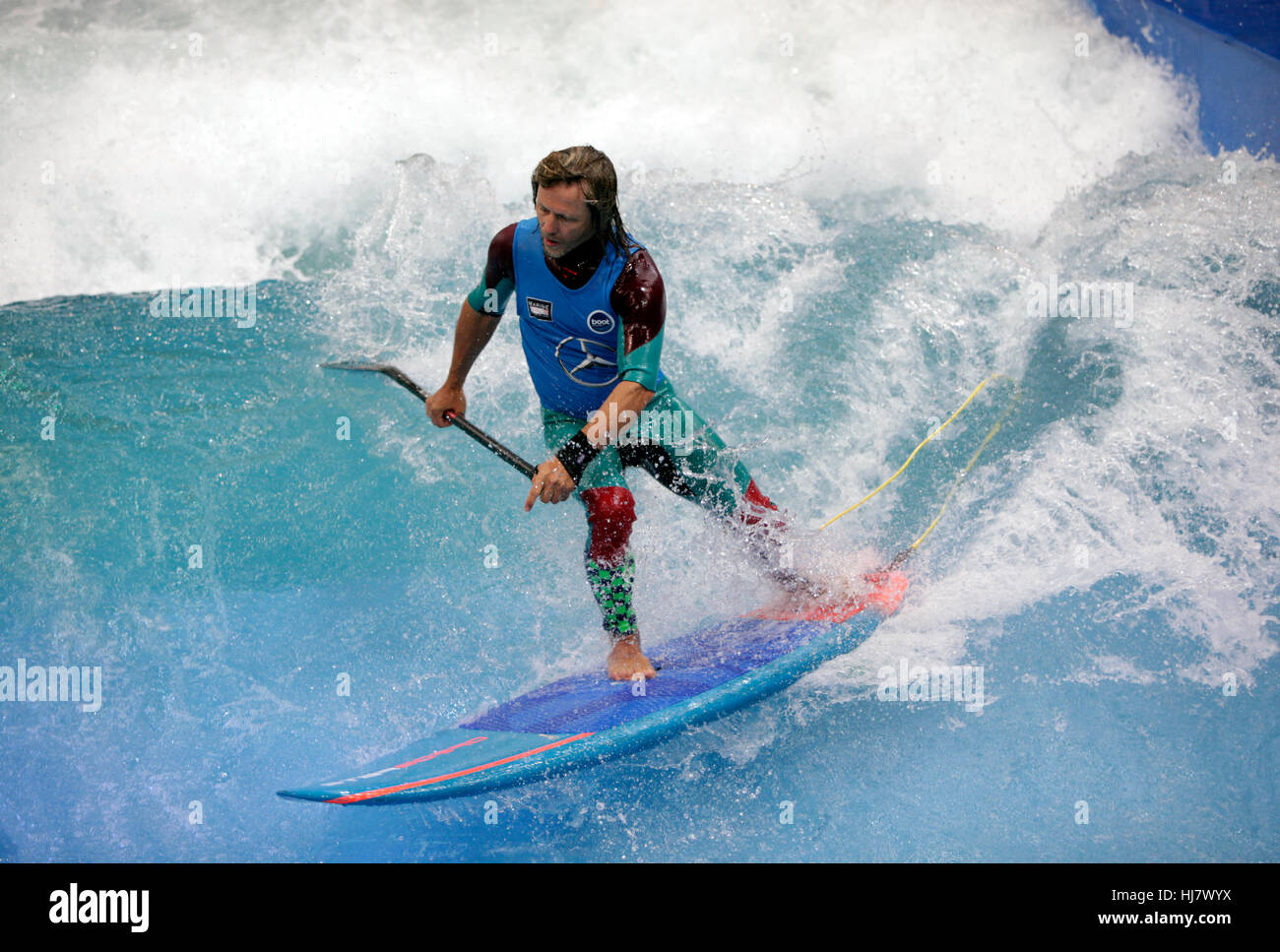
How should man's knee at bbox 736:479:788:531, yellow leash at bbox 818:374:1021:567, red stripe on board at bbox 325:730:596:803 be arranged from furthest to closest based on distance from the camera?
yellow leash at bbox 818:374:1021:567, man's knee at bbox 736:479:788:531, red stripe on board at bbox 325:730:596:803

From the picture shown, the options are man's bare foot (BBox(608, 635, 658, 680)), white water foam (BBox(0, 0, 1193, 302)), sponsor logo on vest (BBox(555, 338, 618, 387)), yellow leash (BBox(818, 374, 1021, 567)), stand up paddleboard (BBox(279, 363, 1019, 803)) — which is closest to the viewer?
stand up paddleboard (BBox(279, 363, 1019, 803))

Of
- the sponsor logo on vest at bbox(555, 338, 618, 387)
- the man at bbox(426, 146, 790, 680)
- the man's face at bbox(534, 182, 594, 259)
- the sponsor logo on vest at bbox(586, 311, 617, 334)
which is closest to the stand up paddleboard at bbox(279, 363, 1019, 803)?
the man at bbox(426, 146, 790, 680)

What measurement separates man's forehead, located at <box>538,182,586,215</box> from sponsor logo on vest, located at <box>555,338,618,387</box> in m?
0.33

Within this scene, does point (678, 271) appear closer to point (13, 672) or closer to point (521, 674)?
point (521, 674)

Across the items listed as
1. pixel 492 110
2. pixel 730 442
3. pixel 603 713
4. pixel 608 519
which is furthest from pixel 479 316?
pixel 492 110

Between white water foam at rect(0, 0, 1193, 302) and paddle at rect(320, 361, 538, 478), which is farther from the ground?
white water foam at rect(0, 0, 1193, 302)

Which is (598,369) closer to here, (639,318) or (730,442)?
(639,318)

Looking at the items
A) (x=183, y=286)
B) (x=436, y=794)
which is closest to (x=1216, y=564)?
(x=436, y=794)

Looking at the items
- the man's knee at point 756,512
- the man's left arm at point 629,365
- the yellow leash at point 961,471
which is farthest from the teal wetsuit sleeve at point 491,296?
the yellow leash at point 961,471

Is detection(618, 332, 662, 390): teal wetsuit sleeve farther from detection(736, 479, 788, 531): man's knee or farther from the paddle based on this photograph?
detection(736, 479, 788, 531): man's knee

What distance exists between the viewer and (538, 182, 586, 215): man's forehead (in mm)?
1982

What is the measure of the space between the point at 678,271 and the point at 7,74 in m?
3.31

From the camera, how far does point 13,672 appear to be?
2.75 metres

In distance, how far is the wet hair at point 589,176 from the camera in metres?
1.97
